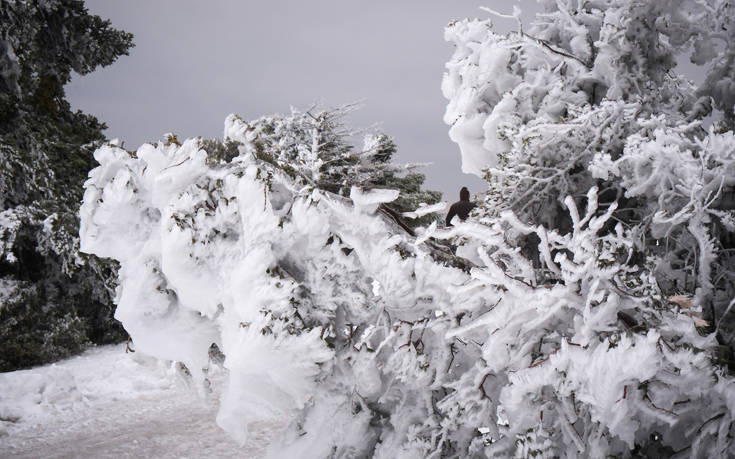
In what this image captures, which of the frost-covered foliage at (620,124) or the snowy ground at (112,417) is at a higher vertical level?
the frost-covered foliage at (620,124)

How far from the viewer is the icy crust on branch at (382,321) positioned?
227 cm

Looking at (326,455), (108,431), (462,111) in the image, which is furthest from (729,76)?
(108,431)

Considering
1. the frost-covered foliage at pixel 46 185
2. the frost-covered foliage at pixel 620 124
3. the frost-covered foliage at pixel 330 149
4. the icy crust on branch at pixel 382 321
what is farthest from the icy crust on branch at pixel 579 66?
the frost-covered foliage at pixel 46 185

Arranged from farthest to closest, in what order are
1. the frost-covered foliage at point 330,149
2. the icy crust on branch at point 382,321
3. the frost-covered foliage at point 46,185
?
the frost-covered foliage at point 330,149
the frost-covered foliage at point 46,185
the icy crust on branch at point 382,321

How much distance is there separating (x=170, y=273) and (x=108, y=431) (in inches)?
128

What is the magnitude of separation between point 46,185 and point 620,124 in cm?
990

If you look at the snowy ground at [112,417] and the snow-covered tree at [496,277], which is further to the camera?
the snowy ground at [112,417]

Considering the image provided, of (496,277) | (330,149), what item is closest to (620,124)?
(496,277)

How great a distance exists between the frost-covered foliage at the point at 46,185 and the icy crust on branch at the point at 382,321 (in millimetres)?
6192

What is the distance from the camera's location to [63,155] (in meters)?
9.77

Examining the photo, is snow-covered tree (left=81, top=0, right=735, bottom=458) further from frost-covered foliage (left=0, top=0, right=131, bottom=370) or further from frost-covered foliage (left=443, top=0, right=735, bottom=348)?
frost-covered foliage (left=0, top=0, right=131, bottom=370)

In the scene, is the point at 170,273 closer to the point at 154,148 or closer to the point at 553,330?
the point at 154,148

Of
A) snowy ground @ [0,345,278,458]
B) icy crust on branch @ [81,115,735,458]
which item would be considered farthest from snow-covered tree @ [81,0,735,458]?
snowy ground @ [0,345,278,458]

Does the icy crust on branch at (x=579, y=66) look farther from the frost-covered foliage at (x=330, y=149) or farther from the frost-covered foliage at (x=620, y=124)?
the frost-covered foliage at (x=330, y=149)
